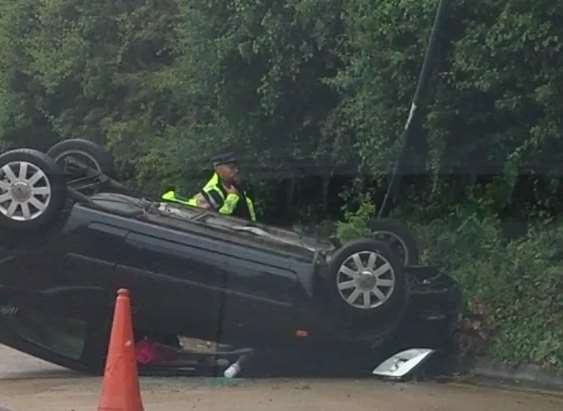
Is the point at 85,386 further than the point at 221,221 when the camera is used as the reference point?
No

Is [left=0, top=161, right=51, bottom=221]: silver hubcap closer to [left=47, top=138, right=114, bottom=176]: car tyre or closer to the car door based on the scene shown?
the car door

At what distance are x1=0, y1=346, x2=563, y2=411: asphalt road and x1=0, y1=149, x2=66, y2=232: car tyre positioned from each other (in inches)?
50.7

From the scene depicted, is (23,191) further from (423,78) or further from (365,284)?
(423,78)

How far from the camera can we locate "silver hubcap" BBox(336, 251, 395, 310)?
30.7 ft

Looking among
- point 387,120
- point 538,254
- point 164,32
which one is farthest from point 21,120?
point 538,254

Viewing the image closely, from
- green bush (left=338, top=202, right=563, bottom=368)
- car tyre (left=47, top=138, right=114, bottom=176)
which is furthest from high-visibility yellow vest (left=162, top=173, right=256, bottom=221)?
green bush (left=338, top=202, right=563, bottom=368)

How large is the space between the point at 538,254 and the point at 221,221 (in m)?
2.67

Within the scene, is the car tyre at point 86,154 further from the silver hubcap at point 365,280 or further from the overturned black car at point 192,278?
the silver hubcap at point 365,280

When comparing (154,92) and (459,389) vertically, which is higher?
(154,92)

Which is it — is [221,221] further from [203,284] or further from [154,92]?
[154,92]

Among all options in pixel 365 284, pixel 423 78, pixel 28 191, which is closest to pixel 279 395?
pixel 365 284

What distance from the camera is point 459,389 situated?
368 inches

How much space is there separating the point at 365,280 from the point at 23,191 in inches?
105

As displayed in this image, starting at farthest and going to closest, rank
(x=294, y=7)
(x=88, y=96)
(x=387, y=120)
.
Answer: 1. (x=88, y=96)
2. (x=294, y=7)
3. (x=387, y=120)
